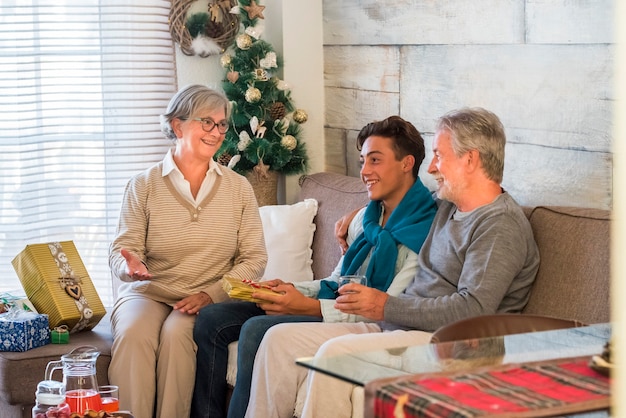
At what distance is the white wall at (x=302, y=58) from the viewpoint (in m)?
4.54

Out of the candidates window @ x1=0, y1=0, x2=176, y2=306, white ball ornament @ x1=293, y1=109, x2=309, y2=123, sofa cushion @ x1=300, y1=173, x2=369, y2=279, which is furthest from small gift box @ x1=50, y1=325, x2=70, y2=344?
white ball ornament @ x1=293, y1=109, x2=309, y2=123

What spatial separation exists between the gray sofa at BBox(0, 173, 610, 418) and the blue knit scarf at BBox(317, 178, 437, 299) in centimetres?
35

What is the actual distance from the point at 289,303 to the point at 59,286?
90 centimetres

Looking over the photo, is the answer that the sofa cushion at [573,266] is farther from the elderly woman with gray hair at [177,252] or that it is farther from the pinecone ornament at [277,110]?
the pinecone ornament at [277,110]

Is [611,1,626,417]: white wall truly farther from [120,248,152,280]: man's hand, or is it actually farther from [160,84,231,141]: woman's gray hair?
[160,84,231,141]: woman's gray hair

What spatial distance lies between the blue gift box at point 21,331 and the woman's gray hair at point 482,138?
5.17 feet

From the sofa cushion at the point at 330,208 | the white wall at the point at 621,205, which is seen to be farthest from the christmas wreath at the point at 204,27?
the white wall at the point at 621,205

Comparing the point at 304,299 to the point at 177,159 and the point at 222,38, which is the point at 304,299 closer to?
the point at 177,159

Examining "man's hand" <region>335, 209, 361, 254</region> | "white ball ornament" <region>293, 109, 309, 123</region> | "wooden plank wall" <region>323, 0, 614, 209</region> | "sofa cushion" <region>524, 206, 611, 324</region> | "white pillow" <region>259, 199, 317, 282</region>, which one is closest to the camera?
"sofa cushion" <region>524, 206, 611, 324</region>

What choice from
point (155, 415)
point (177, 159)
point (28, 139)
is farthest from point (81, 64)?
point (155, 415)

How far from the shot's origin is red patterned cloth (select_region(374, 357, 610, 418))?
1.33m

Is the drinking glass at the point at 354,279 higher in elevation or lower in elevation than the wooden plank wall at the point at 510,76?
lower

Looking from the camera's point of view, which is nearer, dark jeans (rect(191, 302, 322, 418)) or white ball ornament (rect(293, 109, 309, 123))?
dark jeans (rect(191, 302, 322, 418))

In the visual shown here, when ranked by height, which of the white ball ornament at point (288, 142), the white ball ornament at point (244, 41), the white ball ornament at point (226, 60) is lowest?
the white ball ornament at point (288, 142)
